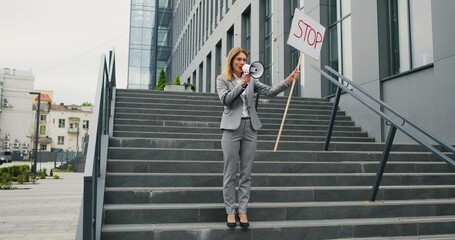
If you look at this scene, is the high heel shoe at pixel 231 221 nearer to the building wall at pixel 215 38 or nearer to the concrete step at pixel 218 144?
the concrete step at pixel 218 144

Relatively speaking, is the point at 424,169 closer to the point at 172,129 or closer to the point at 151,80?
the point at 172,129

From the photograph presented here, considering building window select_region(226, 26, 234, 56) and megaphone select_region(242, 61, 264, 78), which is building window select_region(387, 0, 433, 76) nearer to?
megaphone select_region(242, 61, 264, 78)

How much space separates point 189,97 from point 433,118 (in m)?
5.56

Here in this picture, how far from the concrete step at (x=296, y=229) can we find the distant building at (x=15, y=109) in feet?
248

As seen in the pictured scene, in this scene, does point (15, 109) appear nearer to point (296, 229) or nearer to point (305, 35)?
point (305, 35)

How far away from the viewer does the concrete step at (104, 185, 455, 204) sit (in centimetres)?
515

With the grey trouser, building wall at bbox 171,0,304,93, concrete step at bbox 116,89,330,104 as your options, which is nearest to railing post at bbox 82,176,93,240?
the grey trouser

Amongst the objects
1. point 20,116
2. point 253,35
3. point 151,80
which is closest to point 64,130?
point 20,116

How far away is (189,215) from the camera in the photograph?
488cm

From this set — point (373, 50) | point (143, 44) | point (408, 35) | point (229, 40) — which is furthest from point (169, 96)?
point (143, 44)

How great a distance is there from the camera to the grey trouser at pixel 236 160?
441 centimetres

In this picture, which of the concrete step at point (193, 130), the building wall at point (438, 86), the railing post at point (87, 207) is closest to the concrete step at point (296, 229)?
the railing post at point (87, 207)

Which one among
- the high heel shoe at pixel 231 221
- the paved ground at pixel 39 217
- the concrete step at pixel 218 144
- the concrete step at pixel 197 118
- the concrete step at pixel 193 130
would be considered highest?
the concrete step at pixel 197 118

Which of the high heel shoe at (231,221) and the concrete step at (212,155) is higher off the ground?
the concrete step at (212,155)
